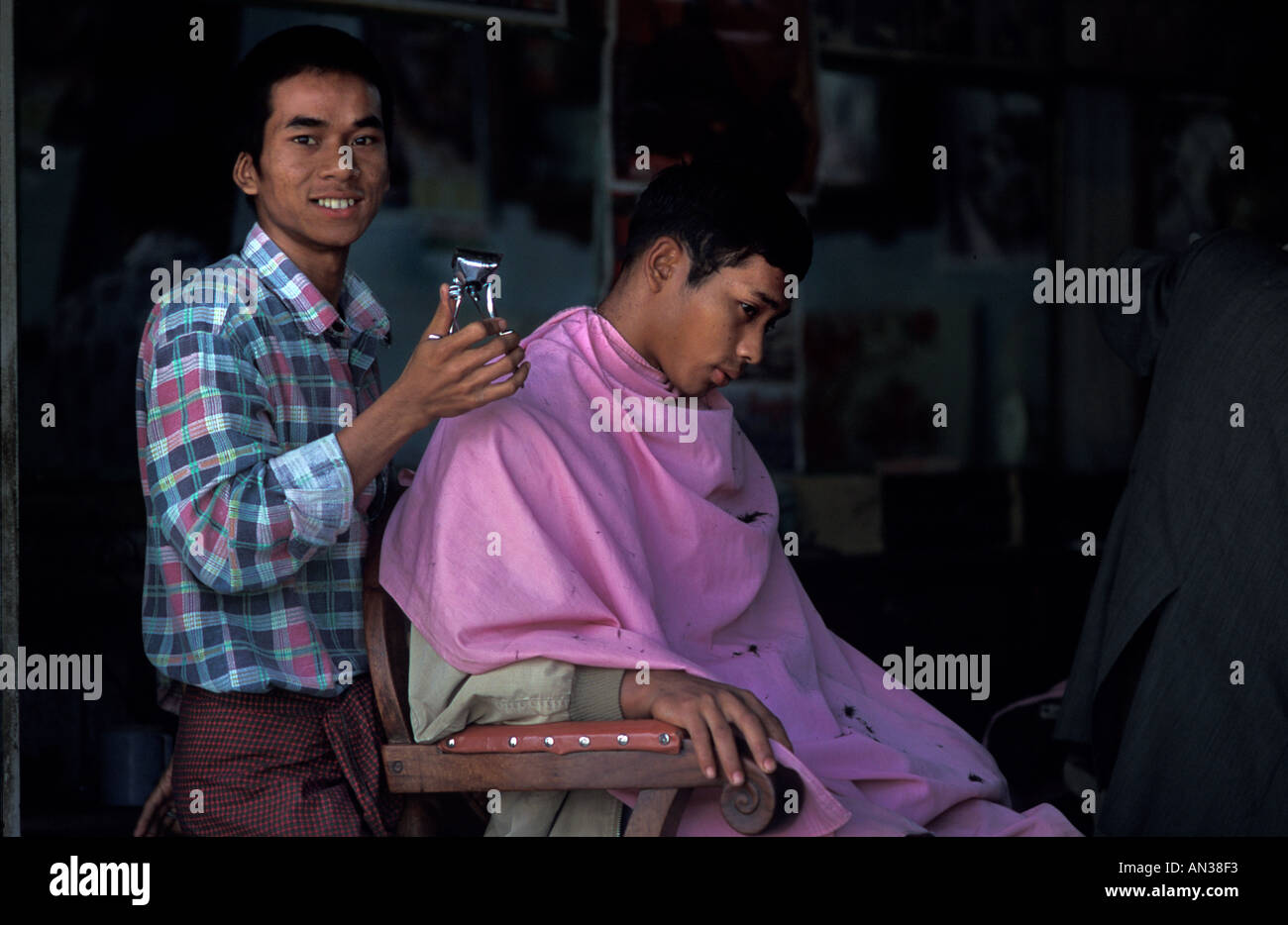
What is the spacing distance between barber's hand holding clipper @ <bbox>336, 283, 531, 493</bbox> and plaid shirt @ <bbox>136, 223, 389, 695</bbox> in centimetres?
4

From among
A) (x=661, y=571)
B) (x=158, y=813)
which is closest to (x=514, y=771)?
(x=661, y=571)

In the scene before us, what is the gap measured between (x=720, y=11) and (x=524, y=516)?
311 centimetres

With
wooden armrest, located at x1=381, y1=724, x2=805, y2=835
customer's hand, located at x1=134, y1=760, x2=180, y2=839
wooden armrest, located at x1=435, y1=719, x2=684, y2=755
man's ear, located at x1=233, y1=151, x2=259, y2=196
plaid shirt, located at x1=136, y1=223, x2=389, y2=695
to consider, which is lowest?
customer's hand, located at x1=134, y1=760, x2=180, y2=839

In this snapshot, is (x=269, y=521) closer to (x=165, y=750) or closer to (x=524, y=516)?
(x=524, y=516)

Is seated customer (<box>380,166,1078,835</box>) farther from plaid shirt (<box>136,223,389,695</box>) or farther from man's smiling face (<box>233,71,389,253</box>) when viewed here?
man's smiling face (<box>233,71,389,253</box>)

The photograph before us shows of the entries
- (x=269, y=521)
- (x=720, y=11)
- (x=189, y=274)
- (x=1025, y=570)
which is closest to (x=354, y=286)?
(x=189, y=274)

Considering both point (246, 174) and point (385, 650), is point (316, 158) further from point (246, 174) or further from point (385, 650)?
point (385, 650)

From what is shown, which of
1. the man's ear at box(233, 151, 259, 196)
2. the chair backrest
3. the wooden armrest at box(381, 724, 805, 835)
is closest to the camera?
the wooden armrest at box(381, 724, 805, 835)

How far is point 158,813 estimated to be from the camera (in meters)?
2.37

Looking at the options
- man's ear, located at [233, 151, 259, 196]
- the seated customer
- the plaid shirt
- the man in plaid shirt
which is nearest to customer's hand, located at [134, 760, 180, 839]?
the man in plaid shirt

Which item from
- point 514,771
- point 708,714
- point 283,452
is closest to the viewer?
point 708,714

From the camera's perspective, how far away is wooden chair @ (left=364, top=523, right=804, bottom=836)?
1882 mm

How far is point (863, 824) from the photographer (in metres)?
2.03

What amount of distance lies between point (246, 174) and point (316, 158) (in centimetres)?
14
